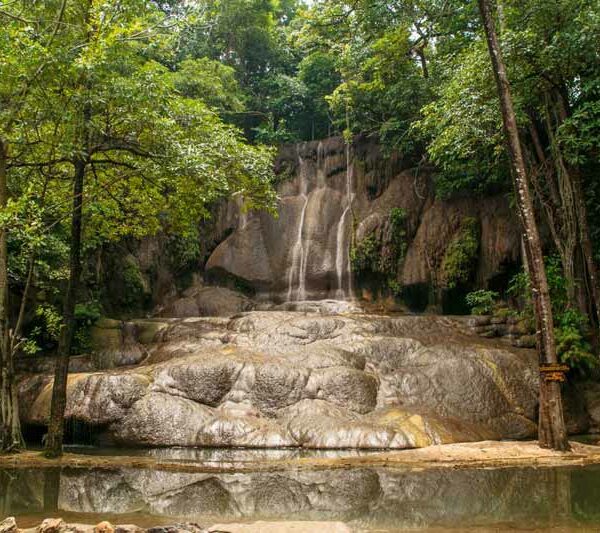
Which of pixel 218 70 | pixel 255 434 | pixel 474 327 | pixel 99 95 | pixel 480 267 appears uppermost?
pixel 218 70

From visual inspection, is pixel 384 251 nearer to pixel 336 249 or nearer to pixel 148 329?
pixel 336 249

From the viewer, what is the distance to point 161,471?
7.71 meters

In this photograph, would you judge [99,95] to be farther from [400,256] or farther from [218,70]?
[218,70]

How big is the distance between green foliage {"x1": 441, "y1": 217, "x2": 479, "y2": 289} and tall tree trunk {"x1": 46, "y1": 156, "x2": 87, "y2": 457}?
530 inches

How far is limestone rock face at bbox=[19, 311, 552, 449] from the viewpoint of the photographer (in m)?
10.7

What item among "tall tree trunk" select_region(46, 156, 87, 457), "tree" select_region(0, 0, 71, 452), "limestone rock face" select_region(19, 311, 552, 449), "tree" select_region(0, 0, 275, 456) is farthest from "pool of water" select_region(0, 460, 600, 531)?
"limestone rock face" select_region(19, 311, 552, 449)

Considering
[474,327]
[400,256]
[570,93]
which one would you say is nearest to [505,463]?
[474,327]

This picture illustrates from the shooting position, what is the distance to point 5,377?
9008mm

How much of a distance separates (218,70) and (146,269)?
10.2 metres

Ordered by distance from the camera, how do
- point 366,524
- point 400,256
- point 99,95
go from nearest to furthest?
point 366,524 → point 99,95 → point 400,256

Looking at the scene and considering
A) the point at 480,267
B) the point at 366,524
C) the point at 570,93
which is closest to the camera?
the point at 366,524

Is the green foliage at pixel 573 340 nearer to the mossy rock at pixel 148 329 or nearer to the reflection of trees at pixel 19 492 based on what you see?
the mossy rock at pixel 148 329

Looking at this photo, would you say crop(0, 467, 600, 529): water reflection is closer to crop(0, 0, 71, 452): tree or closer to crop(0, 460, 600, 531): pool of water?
crop(0, 460, 600, 531): pool of water

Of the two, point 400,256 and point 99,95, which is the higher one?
point 99,95
